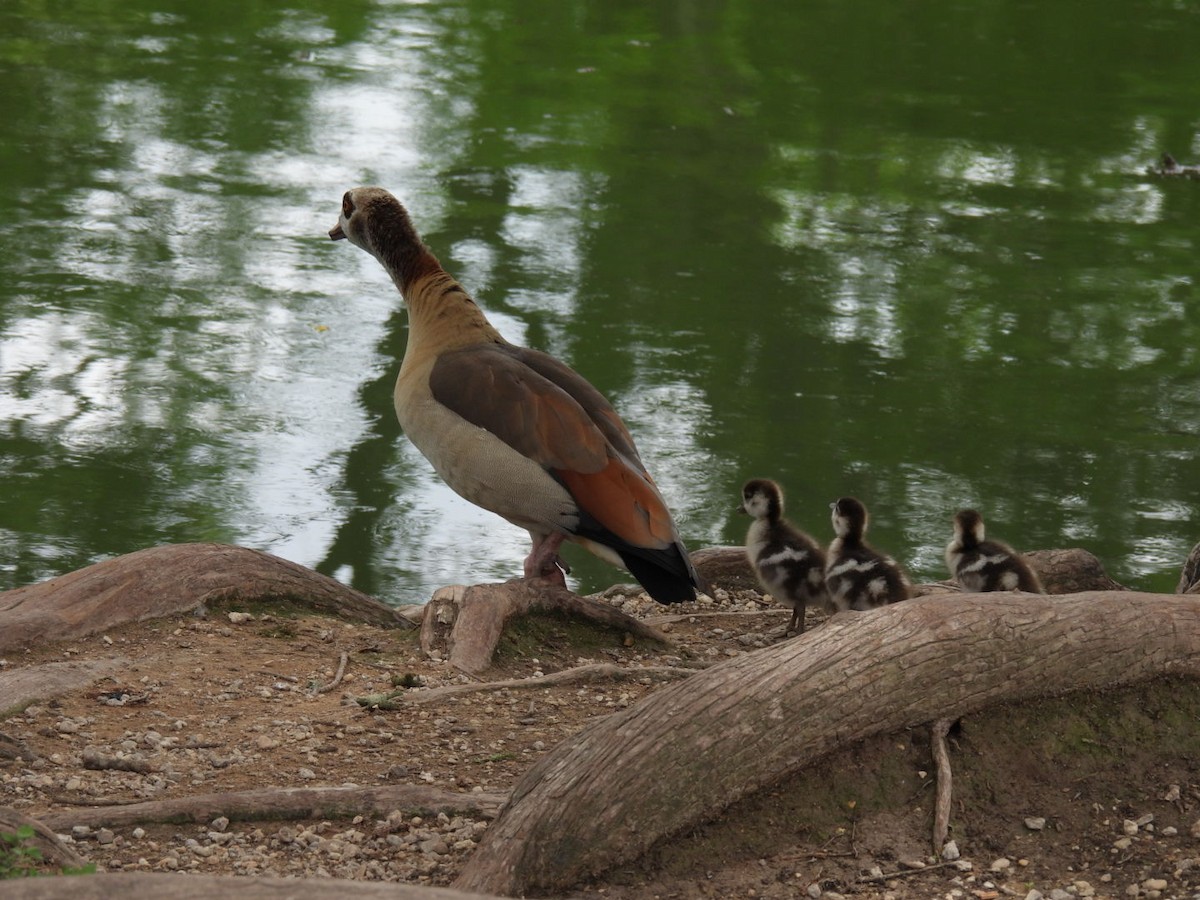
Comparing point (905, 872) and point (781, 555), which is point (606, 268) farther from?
point (905, 872)

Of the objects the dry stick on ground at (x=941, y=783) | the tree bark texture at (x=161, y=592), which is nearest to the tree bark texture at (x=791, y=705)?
the dry stick on ground at (x=941, y=783)

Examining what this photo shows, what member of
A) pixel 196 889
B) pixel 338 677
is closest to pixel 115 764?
pixel 338 677

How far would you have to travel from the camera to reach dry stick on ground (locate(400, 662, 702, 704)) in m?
5.12

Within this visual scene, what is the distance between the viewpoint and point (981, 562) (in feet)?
19.6

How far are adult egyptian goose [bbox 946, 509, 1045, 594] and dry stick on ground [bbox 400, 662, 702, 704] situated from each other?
3.75 feet

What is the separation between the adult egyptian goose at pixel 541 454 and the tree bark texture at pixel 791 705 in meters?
1.59

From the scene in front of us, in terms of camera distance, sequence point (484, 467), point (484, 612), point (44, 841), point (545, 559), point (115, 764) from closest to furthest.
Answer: point (44, 841) < point (115, 764) < point (484, 612) < point (484, 467) < point (545, 559)

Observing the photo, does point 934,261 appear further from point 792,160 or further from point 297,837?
point 297,837

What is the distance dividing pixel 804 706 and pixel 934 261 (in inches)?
333

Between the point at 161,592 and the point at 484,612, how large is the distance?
1.21 meters

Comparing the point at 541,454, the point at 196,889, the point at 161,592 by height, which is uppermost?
the point at 196,889

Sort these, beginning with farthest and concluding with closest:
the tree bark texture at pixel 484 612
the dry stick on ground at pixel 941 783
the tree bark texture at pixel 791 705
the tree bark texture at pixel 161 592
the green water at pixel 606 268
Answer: the green water at pixel 606 268 < the tree bark texture at pixel 161 592 < the tree bark texture at pixel 484 612 < the dry stick on ground at pixel 941 783 < the tree bark texture at pixel 791 705

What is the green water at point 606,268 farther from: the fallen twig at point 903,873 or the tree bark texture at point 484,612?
the fallen twig at point 903,873

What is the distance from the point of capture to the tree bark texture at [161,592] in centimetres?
559
